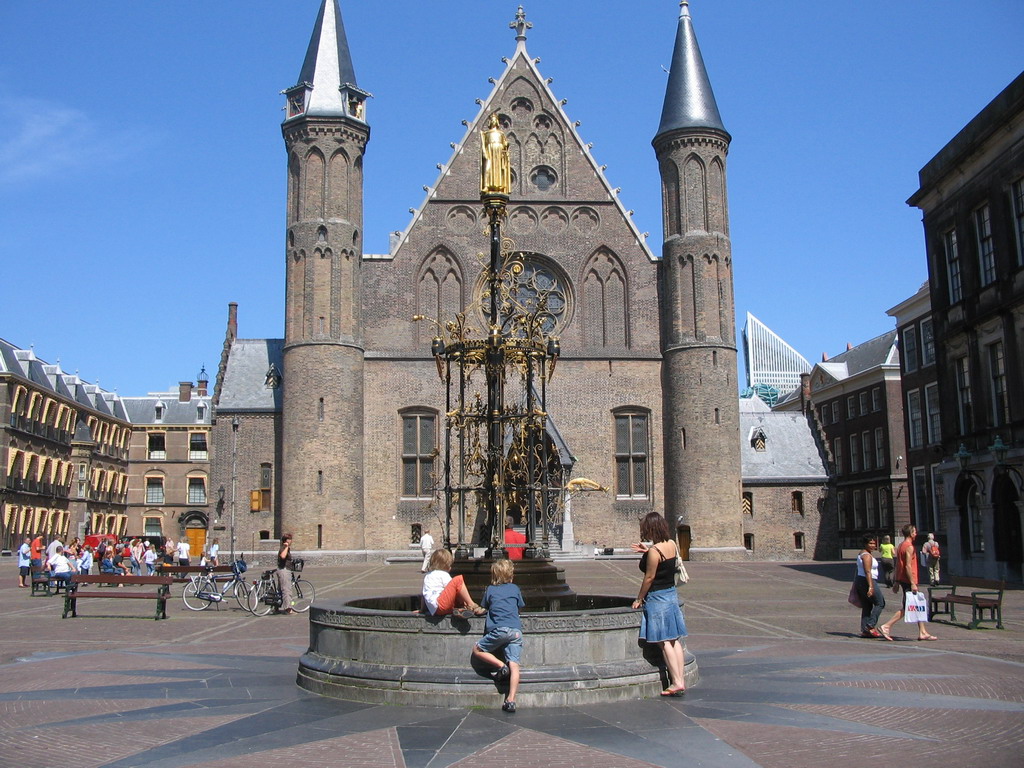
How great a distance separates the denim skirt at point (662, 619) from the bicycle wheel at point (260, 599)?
11668 millimetres

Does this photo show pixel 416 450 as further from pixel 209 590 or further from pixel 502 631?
pixel 502 631

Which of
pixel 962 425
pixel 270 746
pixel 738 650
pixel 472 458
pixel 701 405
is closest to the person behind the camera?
pixel 270 746

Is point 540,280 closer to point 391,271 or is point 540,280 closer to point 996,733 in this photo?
point 391,271

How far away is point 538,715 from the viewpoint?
8578mm

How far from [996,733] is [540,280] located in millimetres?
35319

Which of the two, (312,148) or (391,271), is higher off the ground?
(312,148)

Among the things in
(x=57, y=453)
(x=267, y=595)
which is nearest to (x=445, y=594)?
(x=267, y=595)

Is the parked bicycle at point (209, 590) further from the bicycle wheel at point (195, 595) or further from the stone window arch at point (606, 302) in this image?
the stone window arch at point (606, 302)

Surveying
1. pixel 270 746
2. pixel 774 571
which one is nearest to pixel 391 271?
pixel 774 571

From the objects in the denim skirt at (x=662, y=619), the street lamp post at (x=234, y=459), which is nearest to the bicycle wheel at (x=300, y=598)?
the denim skirt at (x=662, y=619)

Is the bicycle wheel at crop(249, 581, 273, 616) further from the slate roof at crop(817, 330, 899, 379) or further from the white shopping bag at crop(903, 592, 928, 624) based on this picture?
the slate roof at crop(817, 330, 899, 379)

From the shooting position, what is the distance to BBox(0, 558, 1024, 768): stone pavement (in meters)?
7.13

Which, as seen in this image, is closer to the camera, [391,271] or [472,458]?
[472,458]

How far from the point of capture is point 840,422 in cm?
6131
